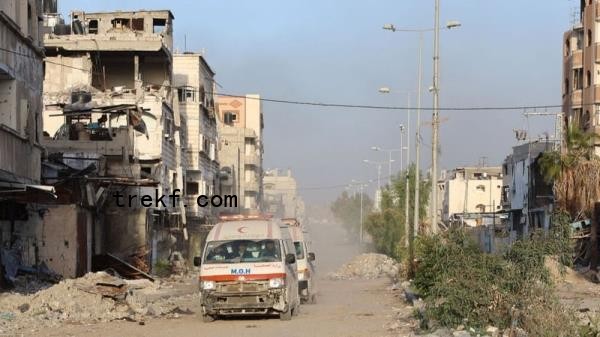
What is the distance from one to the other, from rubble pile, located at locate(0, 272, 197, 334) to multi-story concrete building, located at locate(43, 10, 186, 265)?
1098 cm

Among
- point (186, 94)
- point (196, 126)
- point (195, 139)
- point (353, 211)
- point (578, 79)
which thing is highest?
point (578, 79)

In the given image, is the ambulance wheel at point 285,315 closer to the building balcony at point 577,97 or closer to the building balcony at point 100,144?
the building balcony at point 100,144

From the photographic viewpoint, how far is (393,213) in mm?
77562

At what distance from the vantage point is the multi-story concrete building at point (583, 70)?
65188 mm

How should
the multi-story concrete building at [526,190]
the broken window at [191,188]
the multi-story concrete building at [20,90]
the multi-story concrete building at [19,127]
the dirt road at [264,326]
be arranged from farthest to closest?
the multi-story concrete building at [526,190] → the broken window at [191,188] → the multi-story concrete building at [20,90] → the multi-story concrete building at [19,127] → the dirt road at [264,326]

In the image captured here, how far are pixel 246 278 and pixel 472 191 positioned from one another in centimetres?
Result: 9174

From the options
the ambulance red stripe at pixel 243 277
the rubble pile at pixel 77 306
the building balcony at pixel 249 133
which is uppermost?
the building balcony at pixel 249 133

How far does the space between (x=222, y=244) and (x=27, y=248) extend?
12538 millimetres

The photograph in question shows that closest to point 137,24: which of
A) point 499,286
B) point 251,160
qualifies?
point 251,160

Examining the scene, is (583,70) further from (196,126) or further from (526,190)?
(196,126)

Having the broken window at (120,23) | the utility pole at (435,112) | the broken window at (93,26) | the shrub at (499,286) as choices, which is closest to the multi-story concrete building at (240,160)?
the broken window at (93,26)

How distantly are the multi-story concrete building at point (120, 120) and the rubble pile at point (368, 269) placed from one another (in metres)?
10.9

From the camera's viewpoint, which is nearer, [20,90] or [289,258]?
[289,258]

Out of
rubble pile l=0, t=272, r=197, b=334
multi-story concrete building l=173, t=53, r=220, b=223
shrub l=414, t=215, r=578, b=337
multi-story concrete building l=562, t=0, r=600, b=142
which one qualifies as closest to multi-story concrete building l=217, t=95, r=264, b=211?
multi-story concrete building l=173, t=53, r=220, b=223
